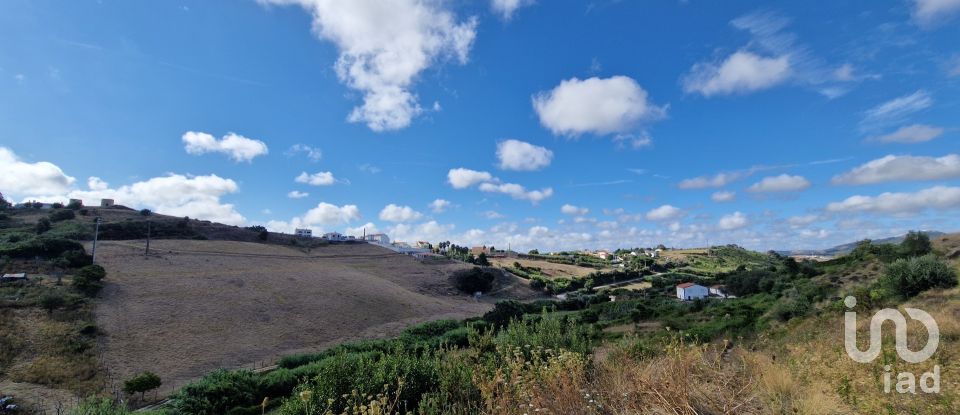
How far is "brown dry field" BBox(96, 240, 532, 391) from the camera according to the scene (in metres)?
26.9

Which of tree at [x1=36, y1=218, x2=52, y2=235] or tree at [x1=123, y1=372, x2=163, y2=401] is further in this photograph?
tree at [x1=36, y1=218, x2=52, y2=235]

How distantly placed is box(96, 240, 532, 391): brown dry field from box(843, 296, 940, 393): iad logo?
92.2 feet

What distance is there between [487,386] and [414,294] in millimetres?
52708

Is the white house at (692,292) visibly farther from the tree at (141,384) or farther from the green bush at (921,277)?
the tree at (141,384)

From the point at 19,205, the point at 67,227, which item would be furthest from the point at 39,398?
the point at 19,205

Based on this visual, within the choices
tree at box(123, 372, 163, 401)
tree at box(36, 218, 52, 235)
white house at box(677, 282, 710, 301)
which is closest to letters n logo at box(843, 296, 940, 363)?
tree at box(123, 372, 163, 401)

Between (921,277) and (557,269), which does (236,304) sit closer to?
(921,277)

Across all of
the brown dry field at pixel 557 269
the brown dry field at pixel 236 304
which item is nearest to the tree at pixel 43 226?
the brown dry field at pixel 236 304

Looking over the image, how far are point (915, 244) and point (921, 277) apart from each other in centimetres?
2426

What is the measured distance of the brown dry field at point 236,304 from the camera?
26.9 meters

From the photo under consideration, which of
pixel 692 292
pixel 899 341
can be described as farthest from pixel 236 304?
pixel 692 292

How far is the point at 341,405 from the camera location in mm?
4008

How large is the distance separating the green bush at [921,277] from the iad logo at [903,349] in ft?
19.6

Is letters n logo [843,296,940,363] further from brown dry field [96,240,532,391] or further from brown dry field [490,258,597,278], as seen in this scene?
brown dry field [490,258,597,278]
